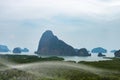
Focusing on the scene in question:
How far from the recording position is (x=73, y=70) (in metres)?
47.0

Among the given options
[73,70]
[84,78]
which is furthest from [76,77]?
[73,70]

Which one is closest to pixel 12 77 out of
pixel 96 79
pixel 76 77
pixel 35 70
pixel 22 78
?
pixel 22 78

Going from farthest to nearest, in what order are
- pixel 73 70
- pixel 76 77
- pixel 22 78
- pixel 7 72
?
pixel 73 70 → pixel 76 77 → pixel 7 72 → pixel 22 78

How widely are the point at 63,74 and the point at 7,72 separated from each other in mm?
8074

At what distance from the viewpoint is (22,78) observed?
121 feet

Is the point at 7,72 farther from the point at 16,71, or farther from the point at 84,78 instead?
the point at 84,78

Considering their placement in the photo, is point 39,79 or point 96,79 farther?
point 96,79

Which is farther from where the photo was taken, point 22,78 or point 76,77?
point 76,77

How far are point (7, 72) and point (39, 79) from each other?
507 cm

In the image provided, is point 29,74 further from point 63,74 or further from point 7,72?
point 63,74

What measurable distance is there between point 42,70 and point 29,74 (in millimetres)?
5224

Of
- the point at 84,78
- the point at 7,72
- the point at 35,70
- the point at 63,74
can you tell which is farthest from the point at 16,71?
the point at 84,78

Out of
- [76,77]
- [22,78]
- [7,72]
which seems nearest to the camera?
[22,78]

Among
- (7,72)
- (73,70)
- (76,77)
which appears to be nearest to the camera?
(7,72)
